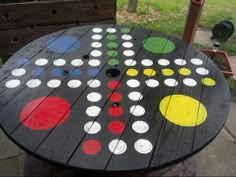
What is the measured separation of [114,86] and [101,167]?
0.57m

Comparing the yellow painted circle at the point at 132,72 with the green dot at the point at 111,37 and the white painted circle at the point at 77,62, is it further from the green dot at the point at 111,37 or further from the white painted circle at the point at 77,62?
the green dot at the point at 111,37

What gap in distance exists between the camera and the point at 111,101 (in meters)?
1.45

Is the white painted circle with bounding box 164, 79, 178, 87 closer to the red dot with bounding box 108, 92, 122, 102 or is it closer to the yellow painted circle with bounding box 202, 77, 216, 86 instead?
the yellow painted circle with bounding box 202, 77, 216, 86

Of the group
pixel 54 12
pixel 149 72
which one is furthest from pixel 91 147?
pixel 54 12

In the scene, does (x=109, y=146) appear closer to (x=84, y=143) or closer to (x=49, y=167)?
(x=84, y=143)

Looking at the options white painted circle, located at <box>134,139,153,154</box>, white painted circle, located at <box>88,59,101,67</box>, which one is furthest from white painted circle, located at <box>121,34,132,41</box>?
white painted circle, located at <box>134,139,153,154</box>

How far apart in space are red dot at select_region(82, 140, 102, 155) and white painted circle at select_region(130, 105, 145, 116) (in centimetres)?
27

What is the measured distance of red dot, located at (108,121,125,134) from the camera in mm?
1275

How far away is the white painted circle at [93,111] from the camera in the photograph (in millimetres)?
1364

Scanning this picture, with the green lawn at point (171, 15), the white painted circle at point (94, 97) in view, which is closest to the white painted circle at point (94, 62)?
the white painted circle at point (94, 97)

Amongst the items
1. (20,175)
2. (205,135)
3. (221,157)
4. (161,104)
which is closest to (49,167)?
(20,175)

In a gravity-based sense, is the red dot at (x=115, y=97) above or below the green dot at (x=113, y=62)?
above

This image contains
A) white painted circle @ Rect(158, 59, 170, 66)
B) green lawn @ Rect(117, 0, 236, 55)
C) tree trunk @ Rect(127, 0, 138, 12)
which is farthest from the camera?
tree trunk @ Rect(127, 0, 138, 12)

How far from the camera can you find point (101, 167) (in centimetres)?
111
